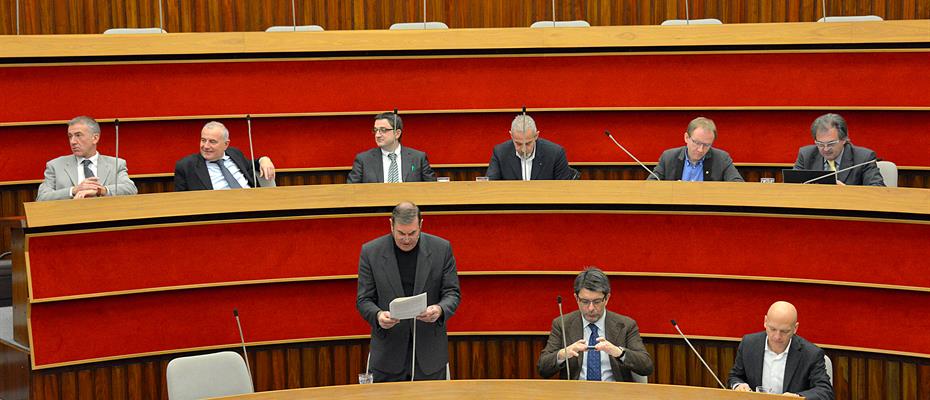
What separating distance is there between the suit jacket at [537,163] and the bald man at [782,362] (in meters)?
1.12

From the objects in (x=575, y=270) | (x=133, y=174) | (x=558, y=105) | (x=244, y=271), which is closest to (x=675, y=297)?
(x=575, y=270)

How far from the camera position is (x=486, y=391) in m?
2.62

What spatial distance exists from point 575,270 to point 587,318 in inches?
23.8

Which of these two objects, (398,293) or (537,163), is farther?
(537,163)

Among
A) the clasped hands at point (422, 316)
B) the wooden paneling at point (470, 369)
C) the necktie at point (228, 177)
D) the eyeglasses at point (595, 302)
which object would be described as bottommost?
the wooden paneling at point (470, 369)

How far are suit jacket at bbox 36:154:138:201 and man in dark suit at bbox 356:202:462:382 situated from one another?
0.95m

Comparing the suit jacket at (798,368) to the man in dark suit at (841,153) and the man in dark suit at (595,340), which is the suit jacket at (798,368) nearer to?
the man in dark suit at (595,340)

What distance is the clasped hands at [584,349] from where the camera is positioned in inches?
119

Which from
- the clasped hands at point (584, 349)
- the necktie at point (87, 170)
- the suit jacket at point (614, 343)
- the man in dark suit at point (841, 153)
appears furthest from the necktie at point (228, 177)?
the man in dark suit at point (841, 153)

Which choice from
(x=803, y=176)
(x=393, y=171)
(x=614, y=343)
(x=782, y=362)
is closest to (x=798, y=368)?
(x=782, y=362)

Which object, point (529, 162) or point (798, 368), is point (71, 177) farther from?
point (798, 368)

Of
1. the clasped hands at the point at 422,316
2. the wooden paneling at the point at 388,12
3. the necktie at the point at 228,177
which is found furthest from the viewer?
the wooden paneling at the point at 388,12

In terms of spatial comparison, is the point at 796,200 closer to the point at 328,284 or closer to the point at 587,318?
the point at 587,318

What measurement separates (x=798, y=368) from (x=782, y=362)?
0.16ft
